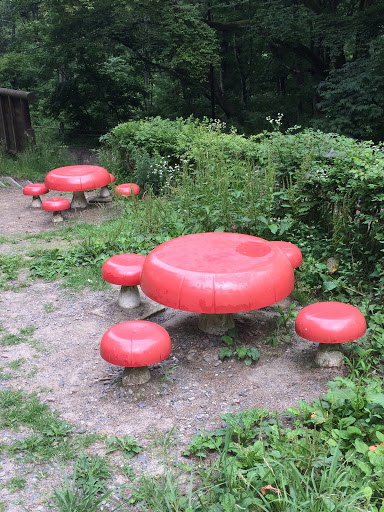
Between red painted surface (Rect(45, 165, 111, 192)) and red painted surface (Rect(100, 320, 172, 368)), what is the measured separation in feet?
15.2

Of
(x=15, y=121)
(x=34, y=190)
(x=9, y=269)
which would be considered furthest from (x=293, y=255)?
(x=15, y=121)

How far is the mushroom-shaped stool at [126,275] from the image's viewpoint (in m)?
5.09

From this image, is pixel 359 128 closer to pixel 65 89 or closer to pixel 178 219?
pixel 178 219

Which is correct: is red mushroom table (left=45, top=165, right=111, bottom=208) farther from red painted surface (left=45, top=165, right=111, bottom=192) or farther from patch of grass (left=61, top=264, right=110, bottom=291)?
patch of grass (left=61, top=264, right=110, bottom=291)

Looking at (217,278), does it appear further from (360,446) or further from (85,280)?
(85,280)

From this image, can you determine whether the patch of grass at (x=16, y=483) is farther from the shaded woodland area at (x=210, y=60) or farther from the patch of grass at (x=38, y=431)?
the shaded woodland area at (x=210, y=60)

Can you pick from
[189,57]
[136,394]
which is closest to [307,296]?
[136,394]

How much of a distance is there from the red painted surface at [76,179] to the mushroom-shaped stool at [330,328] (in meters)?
5.06

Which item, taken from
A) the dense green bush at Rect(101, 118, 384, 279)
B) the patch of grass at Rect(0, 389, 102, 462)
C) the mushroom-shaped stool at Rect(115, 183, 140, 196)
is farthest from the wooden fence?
the patch of grass at Rect(0, 389, 102, 462)

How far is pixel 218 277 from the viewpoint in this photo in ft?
13.3

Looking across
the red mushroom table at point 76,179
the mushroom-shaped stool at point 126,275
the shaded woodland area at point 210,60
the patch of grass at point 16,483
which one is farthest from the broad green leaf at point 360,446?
the shaded woodland area at point 210,60

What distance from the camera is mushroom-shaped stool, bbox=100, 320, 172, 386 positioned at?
3752 mm

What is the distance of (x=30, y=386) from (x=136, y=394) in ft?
2.93

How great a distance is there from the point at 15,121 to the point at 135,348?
32.8ft
